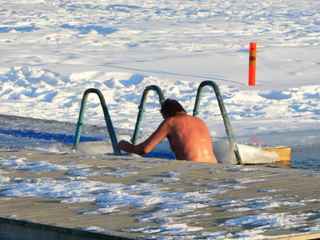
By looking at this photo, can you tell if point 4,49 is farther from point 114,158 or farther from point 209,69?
point 114,158

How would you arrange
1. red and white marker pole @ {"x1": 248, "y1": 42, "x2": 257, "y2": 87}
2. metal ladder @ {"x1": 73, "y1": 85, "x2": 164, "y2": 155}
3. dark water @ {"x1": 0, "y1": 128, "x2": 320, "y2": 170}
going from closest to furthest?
metal ladder @ {"x1": 73, "y1": 85, "x2": 164, "y2": 155} < dark water @ {"x1": 0, "y1": 128, "x2": 320, "y2": 170} < red and white marker pole @ {"x1": 248, "y1": 42, "x2": 257, "y2": 87}

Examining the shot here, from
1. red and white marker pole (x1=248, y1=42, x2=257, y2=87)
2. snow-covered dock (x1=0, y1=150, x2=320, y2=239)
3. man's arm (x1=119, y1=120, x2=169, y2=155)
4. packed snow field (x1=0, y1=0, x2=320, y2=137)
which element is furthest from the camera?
red and white marker pole (x1=248, y1=42, x2=257, y2=87)

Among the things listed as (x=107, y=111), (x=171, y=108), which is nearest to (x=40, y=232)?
(x=171, y=108)

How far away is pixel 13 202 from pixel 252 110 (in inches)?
428

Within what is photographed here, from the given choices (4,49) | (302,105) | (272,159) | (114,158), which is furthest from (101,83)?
(114,158)

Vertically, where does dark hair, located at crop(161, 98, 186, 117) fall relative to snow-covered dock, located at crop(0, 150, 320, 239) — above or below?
above

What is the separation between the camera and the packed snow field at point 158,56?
1930 centimetres

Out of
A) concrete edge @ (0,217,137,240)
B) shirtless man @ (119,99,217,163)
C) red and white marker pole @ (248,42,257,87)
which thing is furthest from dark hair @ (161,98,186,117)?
red and white marker pole @ (248,42,257,87)

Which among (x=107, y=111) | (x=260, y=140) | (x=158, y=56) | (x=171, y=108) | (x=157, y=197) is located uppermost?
(x=171, y=108)

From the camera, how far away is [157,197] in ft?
26.8

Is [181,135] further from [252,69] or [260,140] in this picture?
[252,69]

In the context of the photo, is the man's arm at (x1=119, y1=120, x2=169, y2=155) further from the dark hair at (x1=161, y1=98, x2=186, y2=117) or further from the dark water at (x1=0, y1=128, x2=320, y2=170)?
the dark water at (x1=0, y1=128, x2=320, y2=170)

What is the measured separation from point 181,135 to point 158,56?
53.4ft

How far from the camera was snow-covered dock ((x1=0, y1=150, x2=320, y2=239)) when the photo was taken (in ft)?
23.3
